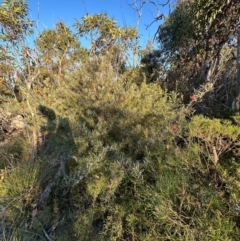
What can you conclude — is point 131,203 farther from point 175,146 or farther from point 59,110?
point 59,110

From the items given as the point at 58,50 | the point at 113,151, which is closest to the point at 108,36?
the point at 58,50

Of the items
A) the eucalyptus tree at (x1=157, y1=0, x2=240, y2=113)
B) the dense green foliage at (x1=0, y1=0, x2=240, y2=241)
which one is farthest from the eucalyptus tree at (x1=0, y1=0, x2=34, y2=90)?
the eucalyptus tree at (x1=157, y1=0, x2=240, y2=113)

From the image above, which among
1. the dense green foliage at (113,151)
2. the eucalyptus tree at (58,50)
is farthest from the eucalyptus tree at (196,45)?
the eucalyptus tree at (58,50)

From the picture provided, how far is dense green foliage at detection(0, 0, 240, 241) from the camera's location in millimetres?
2033

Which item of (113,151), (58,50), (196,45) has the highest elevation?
(58,50)

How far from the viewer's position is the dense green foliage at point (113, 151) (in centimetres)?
203

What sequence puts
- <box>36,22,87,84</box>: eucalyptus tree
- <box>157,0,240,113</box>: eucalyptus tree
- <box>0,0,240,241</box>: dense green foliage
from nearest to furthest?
<box>0,0,240,241</box>: dense green foliage
<box>157,0,240,113</box>: eucalyptus tree
<box>36,22,87,84</box>: eucalyptus tree

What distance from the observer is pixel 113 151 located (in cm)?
303

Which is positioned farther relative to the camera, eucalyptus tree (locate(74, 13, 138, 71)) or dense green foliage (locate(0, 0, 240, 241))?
eucalyptus tree (locate(74, 13, 138, 71))

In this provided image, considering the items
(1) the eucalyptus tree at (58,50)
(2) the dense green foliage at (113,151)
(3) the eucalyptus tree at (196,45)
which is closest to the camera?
(2) the dense green foliage at (113,151)

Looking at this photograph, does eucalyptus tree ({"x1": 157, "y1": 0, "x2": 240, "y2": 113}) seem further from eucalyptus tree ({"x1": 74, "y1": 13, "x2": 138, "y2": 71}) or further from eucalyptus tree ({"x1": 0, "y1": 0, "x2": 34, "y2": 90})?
eucalyptus tree ({"x1": 0, "y1": 0, "x2": 34, "y2": 90})

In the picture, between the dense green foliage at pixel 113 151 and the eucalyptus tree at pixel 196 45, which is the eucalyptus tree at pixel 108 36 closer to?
the dense green foliage at pixel 113 151

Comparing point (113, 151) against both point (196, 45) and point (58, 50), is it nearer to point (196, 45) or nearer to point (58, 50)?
point (196, 45)

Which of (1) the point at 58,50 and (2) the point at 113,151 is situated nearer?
(2) the point at 113,151
